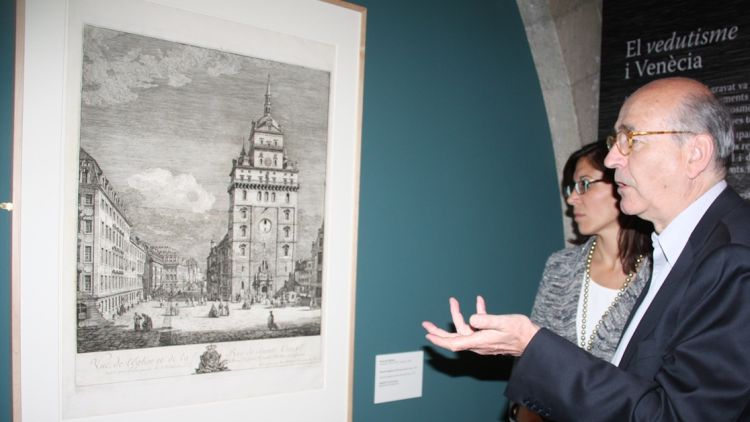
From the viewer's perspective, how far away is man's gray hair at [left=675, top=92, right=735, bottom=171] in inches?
42.1

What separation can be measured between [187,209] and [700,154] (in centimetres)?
127

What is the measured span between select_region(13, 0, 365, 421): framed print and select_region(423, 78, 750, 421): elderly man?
0.58 meters

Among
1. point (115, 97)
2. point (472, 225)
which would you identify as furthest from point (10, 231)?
point (472, 225)

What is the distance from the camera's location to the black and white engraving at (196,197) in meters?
1.22

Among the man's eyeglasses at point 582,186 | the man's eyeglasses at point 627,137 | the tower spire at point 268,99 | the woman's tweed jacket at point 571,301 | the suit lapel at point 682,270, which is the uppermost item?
the tower spire at point 268,99

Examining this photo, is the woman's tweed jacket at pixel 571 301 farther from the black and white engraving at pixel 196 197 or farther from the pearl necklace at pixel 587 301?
the black and white engraving at pixel 196 197

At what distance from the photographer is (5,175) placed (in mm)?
1155

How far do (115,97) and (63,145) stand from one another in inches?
6.7

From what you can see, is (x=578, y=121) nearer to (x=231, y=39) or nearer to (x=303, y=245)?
(x=303, y=245)

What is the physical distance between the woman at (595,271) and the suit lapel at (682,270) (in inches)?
20.2

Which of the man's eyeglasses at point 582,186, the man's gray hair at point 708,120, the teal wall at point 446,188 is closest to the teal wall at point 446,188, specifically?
the teal wall at point 446,188

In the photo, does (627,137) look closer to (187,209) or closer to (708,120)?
(708,120)

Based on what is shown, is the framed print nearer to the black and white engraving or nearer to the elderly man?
the black and white engraving

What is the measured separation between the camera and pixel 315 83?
150cm
